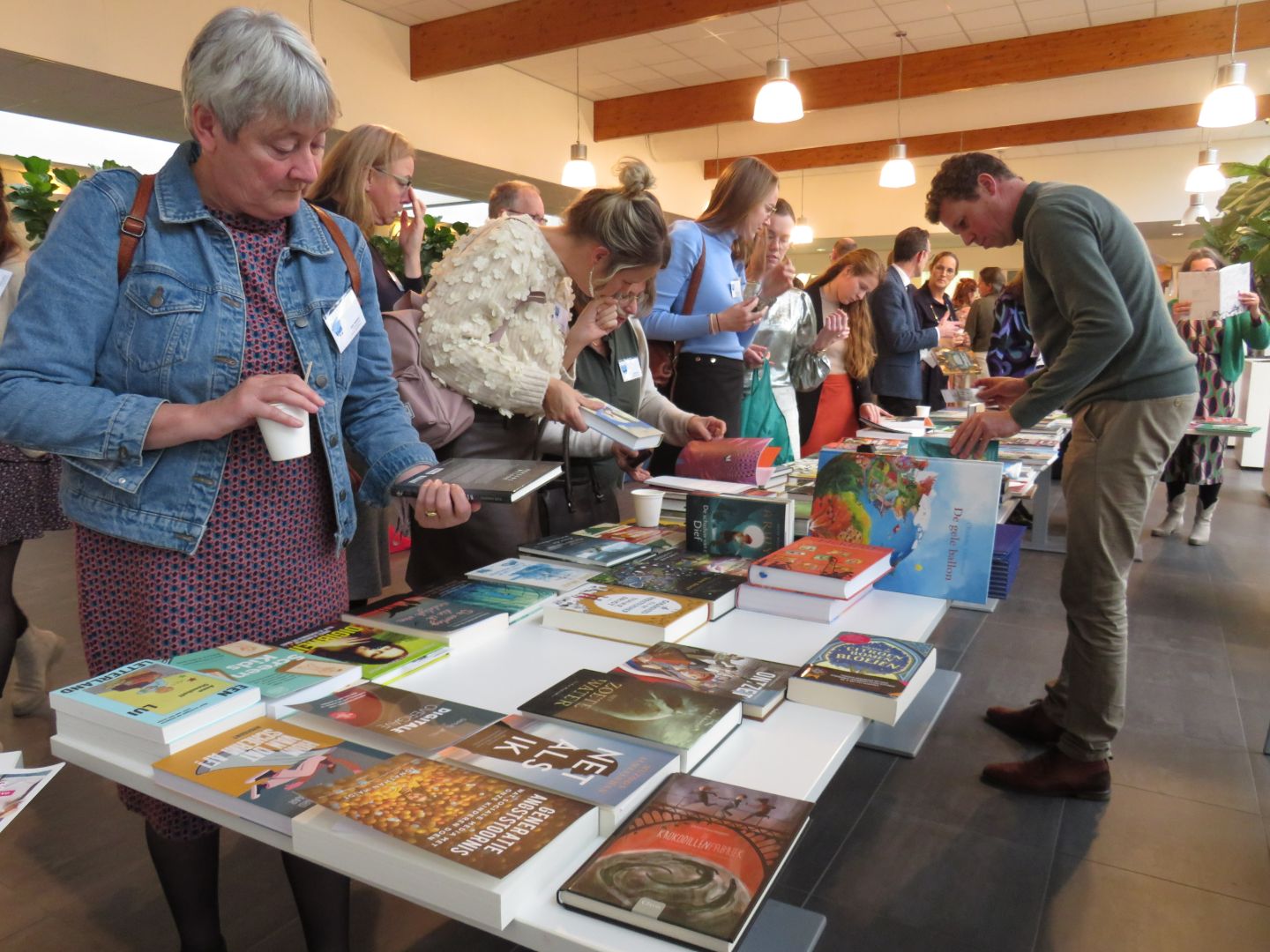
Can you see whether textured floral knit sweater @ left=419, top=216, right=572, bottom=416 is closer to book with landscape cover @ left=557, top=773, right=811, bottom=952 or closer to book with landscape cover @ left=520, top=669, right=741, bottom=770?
book with landscape cover @ left=520, top=669, right=741, bottom=770

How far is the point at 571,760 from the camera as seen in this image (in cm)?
88

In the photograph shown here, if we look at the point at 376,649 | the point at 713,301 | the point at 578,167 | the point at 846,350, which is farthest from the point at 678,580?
the point at 578,167

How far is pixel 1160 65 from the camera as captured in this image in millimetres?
7754

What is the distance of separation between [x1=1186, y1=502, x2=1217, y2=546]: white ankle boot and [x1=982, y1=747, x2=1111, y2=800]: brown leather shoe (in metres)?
3.43

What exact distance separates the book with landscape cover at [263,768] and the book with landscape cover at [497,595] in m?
0.44

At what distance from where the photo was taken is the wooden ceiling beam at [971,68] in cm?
652

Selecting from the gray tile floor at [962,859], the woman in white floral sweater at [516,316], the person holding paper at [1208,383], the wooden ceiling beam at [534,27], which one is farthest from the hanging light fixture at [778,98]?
the woman in white floral sweater at [516,316]

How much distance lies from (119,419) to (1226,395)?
5677 mm

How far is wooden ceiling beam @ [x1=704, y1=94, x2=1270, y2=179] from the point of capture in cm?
911

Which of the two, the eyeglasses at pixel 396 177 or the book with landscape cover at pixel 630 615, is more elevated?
the eyeglasses at pixel 396 177

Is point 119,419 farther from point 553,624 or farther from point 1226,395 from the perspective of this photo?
point 1226,395

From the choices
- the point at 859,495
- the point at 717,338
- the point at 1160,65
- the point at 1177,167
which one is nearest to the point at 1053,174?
the point at 1177,167

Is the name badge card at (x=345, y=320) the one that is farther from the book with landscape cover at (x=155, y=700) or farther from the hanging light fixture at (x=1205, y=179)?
the hanging light fixture at (x=1205, y=179)

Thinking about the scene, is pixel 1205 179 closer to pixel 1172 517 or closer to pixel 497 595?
pixel 1172 517
